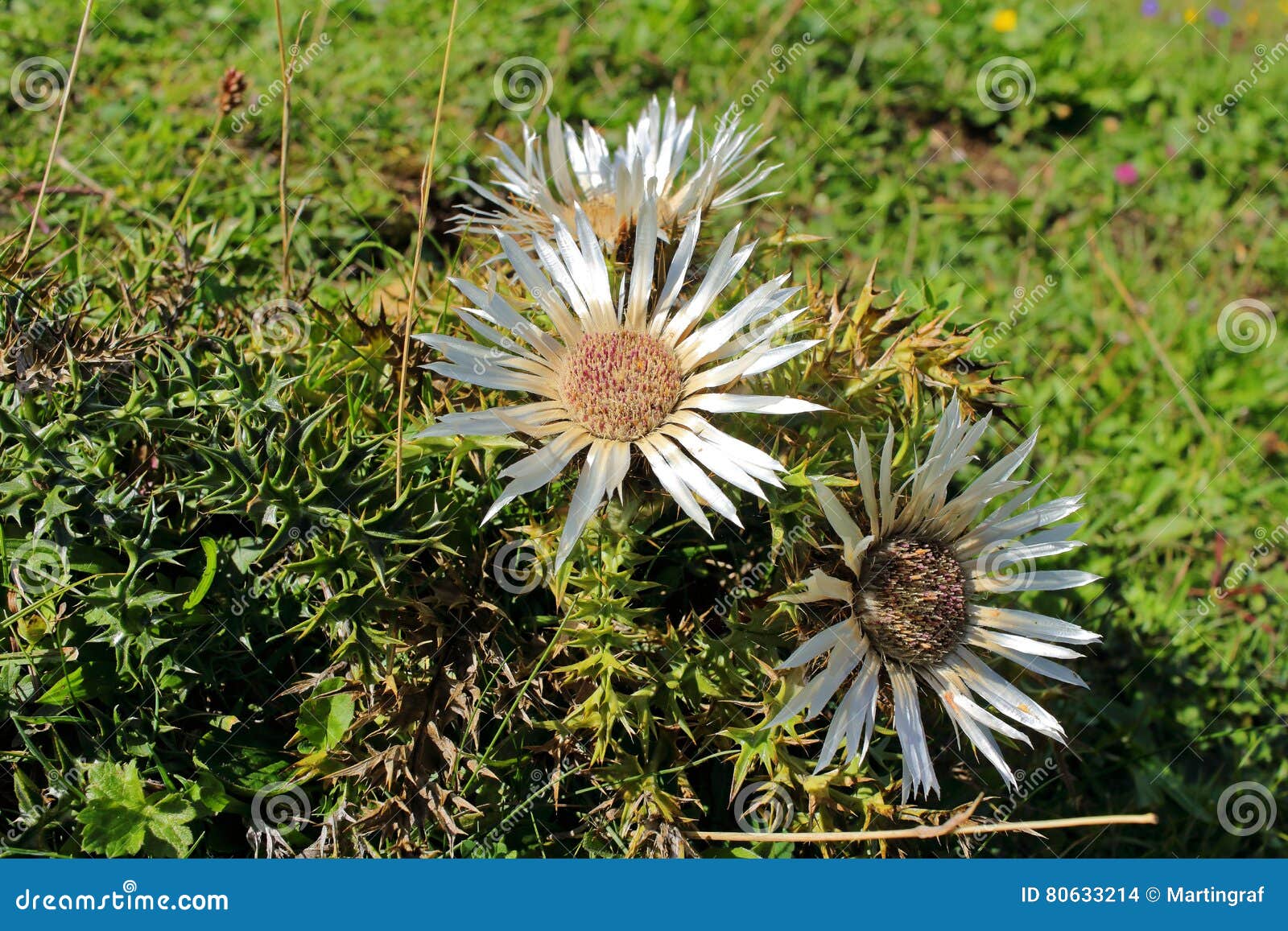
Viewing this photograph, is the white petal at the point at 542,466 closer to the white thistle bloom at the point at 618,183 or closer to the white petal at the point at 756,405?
the white petal at the point at 756,405

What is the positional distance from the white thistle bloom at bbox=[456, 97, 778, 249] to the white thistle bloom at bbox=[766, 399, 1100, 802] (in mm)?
709

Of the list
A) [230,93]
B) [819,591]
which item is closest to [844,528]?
[819,591]

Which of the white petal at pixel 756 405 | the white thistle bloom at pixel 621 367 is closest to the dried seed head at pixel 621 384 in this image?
the white thistle bloom at pixel 621 367

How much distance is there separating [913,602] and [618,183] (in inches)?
42.0

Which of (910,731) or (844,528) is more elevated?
(844,528)

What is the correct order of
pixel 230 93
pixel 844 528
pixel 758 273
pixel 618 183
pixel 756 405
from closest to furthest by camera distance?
pixel 756 405 → pixel 844 528 → pixel 618 183 → pixel 230 93 → pixel 758 273

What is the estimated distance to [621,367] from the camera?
6.51 ft

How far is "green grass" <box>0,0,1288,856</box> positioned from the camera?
2021mm

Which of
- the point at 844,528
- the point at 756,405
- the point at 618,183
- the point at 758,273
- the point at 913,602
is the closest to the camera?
the point at 756,405

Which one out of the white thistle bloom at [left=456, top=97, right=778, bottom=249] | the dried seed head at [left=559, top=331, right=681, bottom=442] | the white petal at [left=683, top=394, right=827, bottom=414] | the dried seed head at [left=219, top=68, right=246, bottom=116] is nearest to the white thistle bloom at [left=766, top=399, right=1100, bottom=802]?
the white petal at [left=683, top=394, right=827, bottom=414]

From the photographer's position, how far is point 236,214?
3242mm

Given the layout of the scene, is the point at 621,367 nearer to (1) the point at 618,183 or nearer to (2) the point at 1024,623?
(1) the point at 618,183

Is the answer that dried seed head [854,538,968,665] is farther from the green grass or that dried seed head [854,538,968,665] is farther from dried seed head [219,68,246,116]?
dried seed head [219,68,246,116]

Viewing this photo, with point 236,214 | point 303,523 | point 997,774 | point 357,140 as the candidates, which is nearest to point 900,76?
point 357,140
